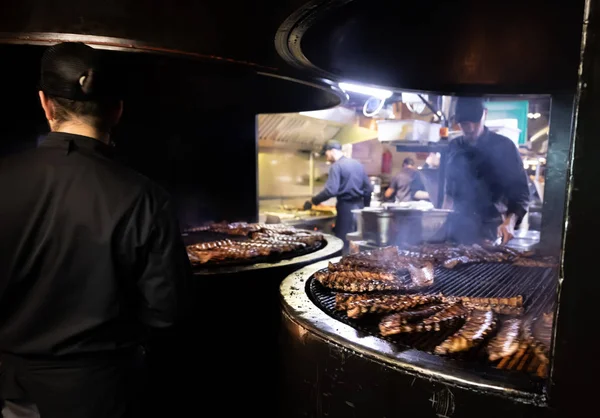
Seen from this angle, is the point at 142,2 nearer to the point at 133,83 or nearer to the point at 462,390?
the point at 133,83

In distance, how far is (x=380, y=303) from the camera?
8.61 ft

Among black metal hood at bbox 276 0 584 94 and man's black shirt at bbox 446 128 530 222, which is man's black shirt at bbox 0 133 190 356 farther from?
man's black shirt at bbox 446 128 530 222

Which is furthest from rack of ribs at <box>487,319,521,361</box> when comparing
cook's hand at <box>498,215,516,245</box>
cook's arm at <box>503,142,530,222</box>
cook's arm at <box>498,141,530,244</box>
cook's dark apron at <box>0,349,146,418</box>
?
cook's arm at <box>503,142,530,222</box>

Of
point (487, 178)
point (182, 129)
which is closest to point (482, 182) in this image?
point (487, 178)

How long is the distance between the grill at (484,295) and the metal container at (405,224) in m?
2.30

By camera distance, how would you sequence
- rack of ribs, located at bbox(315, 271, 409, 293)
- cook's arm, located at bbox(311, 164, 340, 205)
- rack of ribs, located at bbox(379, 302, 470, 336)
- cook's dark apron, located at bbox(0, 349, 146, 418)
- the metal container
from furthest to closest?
cook's arm, located at bbox(311, 164, 340, 205) → the metal container → rack of ribs, located at bbox(315, 271, 409, 293) → rack of ribs, located at bbox(379, 302, 470, 336) → cook's dark apron, located at bbox(0, 349, 146, 418)

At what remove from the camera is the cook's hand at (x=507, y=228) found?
18.1 feet

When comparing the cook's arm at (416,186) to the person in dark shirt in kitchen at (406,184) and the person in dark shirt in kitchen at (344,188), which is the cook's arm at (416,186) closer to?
the person in dark shirt in kitchen at (406,184)

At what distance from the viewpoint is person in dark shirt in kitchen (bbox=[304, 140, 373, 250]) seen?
998 cm

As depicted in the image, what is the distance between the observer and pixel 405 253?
4137 millimetres

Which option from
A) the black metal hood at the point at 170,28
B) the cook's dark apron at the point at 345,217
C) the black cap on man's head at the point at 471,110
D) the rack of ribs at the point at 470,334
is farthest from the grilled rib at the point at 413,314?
the cook's dark apron at the point at 345,217

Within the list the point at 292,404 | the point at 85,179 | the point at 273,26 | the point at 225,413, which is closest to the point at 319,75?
the point at 273,26

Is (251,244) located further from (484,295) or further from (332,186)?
(332,186)

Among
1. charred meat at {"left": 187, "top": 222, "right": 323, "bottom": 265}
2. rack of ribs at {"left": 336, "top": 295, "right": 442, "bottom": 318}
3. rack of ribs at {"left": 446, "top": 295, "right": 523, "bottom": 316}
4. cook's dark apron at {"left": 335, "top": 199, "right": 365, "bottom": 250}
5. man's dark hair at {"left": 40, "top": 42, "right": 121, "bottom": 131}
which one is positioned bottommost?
cook's dark apron at {"left": 335, "top": 199, "right": 365, "bottom": 250}
